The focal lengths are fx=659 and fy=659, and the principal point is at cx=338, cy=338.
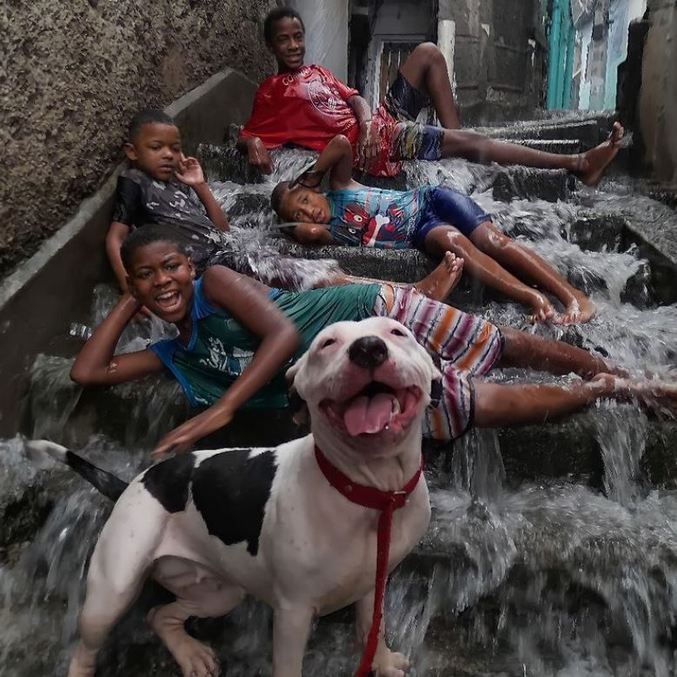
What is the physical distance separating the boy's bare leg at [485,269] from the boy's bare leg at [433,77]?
1.97 m

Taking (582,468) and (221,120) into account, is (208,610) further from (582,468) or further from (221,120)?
(221,120)

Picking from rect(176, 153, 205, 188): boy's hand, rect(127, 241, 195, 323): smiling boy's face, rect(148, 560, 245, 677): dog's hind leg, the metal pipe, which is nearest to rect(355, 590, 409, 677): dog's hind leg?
rect(148, 560, 245, 677): dog's hind leg

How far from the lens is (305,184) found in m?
3.63

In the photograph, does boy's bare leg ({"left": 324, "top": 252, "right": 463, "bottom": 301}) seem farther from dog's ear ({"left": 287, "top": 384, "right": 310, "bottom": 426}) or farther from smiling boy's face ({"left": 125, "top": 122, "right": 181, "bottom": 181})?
dog's ear ({"left": 287, "top": 384, "right": 310, "bottom": 426})

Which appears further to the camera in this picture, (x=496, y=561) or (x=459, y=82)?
(x=459, y=82)

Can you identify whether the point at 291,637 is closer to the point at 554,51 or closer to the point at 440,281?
the point at 440,281

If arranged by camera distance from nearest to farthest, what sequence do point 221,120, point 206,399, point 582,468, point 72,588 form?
point 72,588 → point 582,468 → point 206,399 → point 221,120

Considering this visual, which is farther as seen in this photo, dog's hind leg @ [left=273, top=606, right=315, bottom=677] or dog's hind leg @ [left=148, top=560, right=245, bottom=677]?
dog's hind leg @ [left=148, top=560, right=245, bottom=677]

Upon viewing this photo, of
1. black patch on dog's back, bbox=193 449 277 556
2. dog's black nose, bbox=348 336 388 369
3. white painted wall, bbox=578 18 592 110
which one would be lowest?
white painted wall, bbox=578 18 592 110

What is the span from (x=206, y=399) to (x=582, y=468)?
1333 mm

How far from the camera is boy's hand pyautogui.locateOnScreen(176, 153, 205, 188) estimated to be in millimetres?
3487

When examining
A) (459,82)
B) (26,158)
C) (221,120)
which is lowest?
(459,82)

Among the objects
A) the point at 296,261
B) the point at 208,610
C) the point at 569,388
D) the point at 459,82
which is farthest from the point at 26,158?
the point at 459,82

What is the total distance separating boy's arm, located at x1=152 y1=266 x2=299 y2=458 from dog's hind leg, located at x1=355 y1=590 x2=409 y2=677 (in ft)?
2.35
